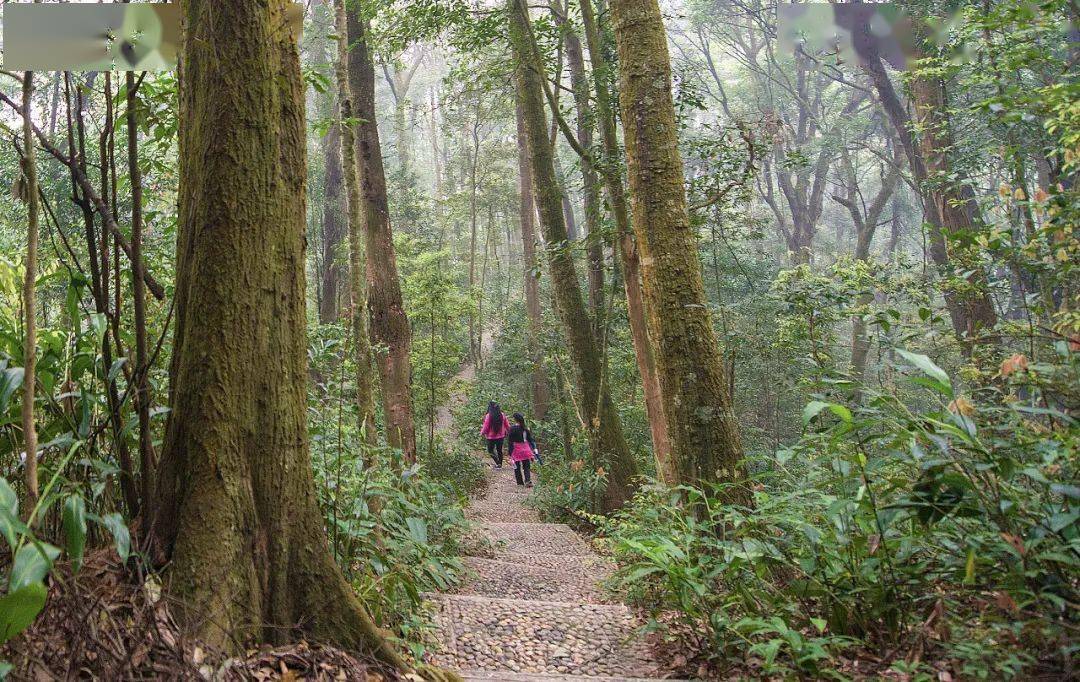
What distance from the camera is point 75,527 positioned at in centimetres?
185

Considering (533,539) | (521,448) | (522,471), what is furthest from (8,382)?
(522,471)

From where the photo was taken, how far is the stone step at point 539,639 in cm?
317

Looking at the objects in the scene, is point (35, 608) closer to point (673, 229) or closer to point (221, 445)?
point (221, 445)

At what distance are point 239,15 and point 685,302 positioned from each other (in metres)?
2.77

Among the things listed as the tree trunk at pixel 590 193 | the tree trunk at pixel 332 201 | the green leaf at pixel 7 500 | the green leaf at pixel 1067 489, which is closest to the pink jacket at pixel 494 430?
the tree trunk at pixel 590 193

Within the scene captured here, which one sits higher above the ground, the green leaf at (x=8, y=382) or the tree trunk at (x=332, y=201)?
the tree trunk at (x=332, y=201)

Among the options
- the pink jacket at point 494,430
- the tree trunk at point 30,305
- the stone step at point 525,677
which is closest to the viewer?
the tree trunk at point 30,305

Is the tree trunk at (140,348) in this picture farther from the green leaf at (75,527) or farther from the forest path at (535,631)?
the forest path at (535,631)

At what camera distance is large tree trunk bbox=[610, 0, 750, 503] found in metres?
3.95

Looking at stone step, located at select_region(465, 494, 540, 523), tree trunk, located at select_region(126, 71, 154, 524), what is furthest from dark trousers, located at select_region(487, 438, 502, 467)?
tree trunk, located at select_region(126, 71, 154, 524)

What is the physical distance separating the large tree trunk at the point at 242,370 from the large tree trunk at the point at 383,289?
5.57 meters

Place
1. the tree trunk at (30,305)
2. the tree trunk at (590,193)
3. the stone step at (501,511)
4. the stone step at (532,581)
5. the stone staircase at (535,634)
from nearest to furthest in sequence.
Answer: the tree trunk at (30,305) < the stone staircase at (535,634) < the stone step at (532,581) < the tree trunk at (590,193) < the stone step at (501,511)

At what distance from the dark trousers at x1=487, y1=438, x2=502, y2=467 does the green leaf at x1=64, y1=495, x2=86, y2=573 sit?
40.6 ft

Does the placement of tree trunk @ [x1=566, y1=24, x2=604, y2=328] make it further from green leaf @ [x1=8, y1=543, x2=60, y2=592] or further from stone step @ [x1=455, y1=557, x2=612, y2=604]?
green leaf @ [x1=8, y1=543, x2=60, y2=592]
